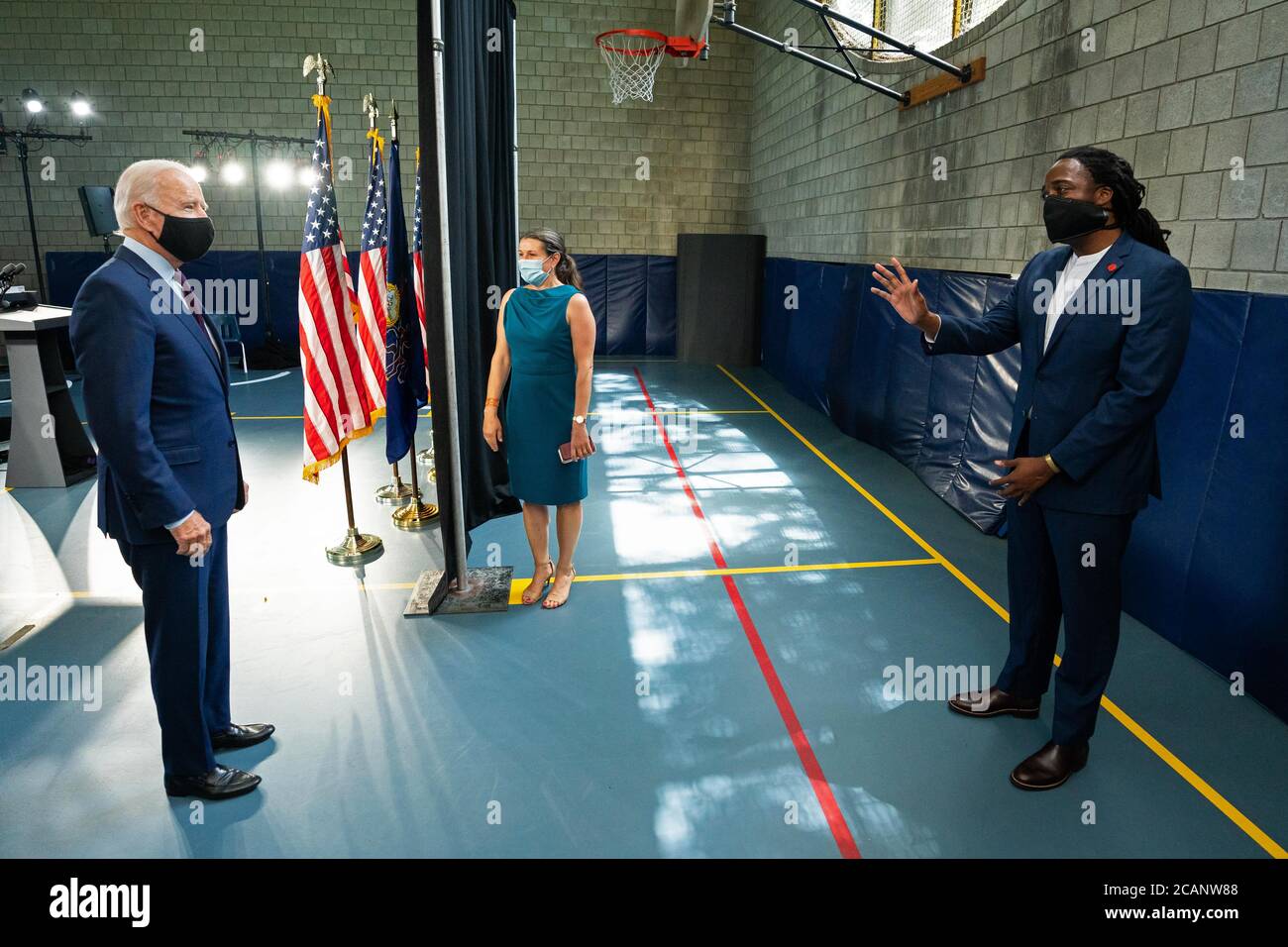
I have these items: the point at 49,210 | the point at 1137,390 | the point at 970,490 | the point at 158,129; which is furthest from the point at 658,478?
the point at 49,210

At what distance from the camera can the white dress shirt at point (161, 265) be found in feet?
7.43

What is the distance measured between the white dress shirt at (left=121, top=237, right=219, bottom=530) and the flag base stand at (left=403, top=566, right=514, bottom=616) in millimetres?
1858

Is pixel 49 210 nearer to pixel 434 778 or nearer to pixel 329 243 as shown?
pixel 329 243

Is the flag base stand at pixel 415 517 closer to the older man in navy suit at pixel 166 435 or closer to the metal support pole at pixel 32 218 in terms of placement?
the older man in navy suit at pixel 166 435

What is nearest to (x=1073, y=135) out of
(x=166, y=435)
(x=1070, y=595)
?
(x=1070, y=595)

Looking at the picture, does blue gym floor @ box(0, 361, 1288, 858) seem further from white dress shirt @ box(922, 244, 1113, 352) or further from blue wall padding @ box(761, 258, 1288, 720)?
white dress shirt @ box(922, 244, 1113, 352)

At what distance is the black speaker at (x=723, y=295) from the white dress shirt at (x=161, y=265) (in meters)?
10.5

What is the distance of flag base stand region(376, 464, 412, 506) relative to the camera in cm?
579

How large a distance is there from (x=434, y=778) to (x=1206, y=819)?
267cm

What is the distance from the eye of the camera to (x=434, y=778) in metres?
2.76

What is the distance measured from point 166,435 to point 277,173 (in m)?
11.2

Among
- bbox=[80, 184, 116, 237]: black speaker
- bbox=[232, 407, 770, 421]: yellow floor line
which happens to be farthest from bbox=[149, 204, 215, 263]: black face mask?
bbox=[80, 184, 116, 237]: black speaker

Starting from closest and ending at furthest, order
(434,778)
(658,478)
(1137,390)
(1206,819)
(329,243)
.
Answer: (1137,390), (1206,819), (434,778), (329,243), (658,478)

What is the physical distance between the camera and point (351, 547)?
4.77 meters
